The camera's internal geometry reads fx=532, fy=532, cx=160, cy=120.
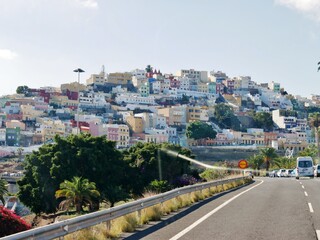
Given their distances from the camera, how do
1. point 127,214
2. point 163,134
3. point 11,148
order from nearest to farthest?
point 127,214, point 11,148, point 163,134

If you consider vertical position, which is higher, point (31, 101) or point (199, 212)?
point (31, 101)

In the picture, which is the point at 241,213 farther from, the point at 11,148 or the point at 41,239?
the point at 11,148

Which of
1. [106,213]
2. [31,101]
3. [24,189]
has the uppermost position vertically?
[31,101]

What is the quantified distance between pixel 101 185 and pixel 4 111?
154 metres

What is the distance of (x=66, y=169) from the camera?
45875 mm

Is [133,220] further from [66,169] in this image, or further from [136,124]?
[136,124]

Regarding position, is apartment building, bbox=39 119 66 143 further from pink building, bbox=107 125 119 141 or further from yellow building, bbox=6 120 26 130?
pink building, bbox=107 125 119 141

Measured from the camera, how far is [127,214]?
1302cm

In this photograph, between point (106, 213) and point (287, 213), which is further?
point (287, 213)

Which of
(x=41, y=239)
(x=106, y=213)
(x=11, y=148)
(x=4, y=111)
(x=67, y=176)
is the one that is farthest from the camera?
(x=4, y=111)

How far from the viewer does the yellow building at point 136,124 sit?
179275 mm

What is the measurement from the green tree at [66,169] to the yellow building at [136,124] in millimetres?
129402

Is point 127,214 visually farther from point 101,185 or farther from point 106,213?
point 101,185

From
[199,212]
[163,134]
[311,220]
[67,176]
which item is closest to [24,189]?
[67,176]
